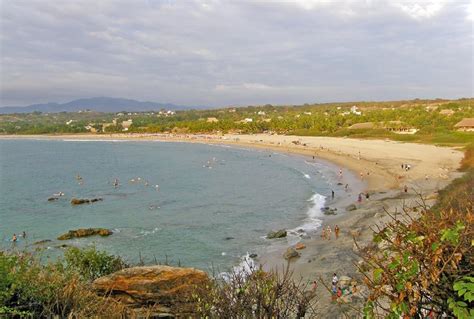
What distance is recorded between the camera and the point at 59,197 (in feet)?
161

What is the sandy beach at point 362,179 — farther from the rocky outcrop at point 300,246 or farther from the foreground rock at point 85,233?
the foreground rock at point 85,233

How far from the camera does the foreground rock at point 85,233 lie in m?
32.0

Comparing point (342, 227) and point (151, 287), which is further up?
point (151, 287)

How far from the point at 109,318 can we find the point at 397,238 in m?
4.65

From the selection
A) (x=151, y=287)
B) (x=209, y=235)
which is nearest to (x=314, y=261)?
(x=209, y=235)

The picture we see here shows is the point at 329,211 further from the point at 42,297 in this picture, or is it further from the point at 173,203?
the point at 42,297

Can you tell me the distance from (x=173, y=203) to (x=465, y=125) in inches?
3057

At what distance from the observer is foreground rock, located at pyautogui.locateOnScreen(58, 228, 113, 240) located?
105ft

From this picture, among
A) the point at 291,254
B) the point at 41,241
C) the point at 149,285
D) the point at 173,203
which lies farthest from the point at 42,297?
the point at 173,203

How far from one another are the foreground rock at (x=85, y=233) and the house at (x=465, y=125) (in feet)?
281

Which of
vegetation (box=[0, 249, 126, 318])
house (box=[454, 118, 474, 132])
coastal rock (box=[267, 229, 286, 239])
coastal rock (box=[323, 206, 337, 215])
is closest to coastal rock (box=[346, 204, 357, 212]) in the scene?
coastal rock (box=[323, 206, 337, 215])

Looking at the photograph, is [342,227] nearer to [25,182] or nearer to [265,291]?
[265,291]

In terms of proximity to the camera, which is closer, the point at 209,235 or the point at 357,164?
the point at 209,235

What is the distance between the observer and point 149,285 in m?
9.47
